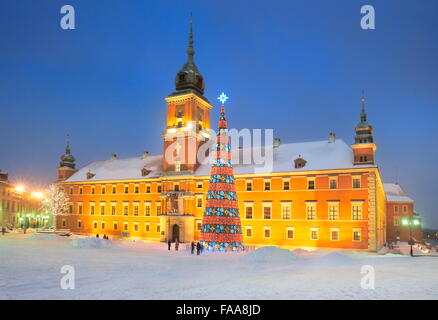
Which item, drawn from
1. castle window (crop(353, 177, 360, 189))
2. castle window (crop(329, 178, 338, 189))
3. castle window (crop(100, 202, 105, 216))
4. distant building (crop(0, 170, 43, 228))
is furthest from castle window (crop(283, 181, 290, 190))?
distant building (crop(0, 170, 43, 228))

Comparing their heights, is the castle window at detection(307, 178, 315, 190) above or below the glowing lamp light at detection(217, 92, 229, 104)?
below

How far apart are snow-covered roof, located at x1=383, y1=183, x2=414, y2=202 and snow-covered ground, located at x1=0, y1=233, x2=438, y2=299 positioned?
51209mm

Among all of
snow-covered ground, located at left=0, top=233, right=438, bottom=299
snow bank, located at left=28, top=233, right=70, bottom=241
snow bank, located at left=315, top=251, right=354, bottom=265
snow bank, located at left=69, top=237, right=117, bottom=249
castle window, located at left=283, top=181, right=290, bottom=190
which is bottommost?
snow bank, located at left=28, top=233, right=70, bottom=241

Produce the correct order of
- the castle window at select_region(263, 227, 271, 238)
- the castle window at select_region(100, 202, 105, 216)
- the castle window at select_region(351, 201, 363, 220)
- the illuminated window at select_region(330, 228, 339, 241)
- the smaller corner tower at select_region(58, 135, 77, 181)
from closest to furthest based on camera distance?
1. the castle window at select_region(351, 201, 363, 220)
2. the illuminated window at select_region(330, 228, 339, 241)
3. the castle window at select_region(263, 227, 271, 238)
4. the castle window at select_region(100, 202, 105, 216)
5. the smaller corner tower at select_region(58, 135, 77, 181)

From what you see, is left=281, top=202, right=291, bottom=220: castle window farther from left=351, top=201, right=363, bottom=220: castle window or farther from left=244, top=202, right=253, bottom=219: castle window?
left=351, top=201, right=363, bottom=220: castle window

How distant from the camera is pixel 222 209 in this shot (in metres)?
36.6

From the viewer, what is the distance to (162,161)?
60.2 meters

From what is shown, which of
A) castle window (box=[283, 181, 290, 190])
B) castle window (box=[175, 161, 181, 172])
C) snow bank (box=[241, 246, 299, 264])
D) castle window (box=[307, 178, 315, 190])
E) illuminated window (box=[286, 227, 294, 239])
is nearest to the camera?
snow bank (box=[241, 246, 299, 264])

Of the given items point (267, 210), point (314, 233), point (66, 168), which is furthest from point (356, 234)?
point (66, 168)

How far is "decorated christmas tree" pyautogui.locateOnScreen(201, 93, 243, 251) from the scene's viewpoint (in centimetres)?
3603

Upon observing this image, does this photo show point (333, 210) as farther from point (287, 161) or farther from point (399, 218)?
point (399, 218)

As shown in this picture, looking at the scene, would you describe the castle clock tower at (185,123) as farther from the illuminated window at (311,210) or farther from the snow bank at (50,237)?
the illuminated window at (311,210)

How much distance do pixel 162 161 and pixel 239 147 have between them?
12907 mm

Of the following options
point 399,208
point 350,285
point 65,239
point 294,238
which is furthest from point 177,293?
point 399,208
